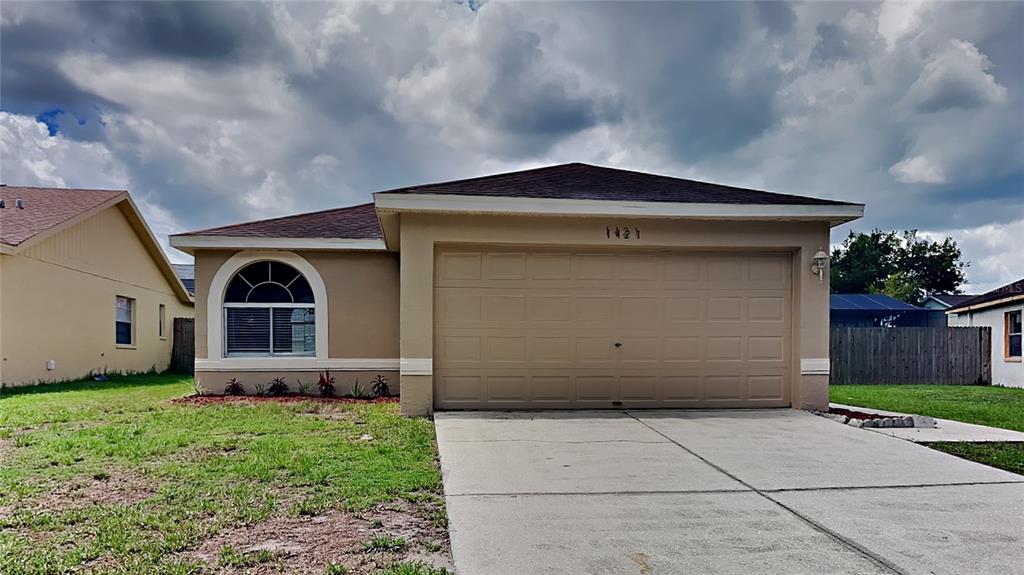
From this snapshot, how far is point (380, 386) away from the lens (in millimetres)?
11062

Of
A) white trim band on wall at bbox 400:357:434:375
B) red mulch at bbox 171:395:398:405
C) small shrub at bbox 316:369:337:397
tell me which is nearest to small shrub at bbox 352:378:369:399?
red mulch at bbox 171:395:398:405

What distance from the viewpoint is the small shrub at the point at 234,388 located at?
→ 35.3ft

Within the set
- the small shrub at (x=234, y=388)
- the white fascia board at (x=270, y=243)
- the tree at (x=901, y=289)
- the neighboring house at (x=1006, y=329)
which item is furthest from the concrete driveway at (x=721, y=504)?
the tree at (x=901, y=289)

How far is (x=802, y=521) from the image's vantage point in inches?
152

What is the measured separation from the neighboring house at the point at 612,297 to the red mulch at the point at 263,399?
255 centimetres

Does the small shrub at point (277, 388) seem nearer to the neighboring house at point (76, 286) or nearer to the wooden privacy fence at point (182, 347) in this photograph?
the neighboring house at point (76, 286)

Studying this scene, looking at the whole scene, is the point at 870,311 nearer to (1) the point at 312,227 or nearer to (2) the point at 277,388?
(1) the point at 312,227

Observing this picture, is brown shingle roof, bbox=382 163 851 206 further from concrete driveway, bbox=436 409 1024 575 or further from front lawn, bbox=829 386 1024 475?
front lawn, bbox=829 386 1024 475

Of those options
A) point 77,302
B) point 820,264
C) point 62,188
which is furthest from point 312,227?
point 62,188

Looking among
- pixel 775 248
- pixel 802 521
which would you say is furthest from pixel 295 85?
pixel 802 521

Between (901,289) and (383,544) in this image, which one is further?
(901,289)

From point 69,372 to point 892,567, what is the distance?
15885mm

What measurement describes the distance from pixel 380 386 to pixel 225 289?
10.6 ft

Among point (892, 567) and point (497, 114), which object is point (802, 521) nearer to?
point (892, 567)
